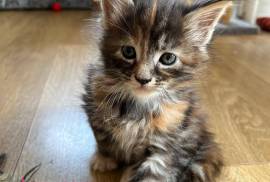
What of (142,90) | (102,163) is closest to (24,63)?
(102,163)

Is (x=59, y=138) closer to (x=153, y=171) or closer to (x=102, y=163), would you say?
(x=102, y=163)

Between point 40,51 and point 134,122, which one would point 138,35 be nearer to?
point 134,122

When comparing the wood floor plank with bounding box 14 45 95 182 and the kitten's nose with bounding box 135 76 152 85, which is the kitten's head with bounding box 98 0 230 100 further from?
the wood floor plank with bounding box 14 45 95 182

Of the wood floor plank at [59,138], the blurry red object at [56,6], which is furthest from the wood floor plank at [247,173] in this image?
the blurry red object at [56,6]

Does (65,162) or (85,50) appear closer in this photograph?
(65,162)

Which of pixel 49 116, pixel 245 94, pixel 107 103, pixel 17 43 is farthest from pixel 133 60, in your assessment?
pixel 17 43

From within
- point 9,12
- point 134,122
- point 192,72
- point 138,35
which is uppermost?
point 138,35
